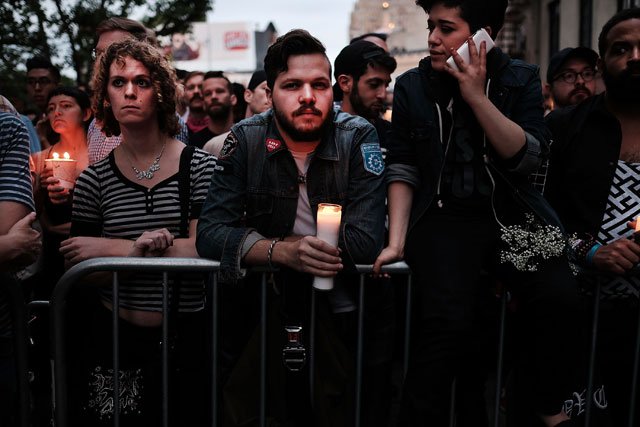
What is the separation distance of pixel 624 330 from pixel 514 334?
0.61 meters

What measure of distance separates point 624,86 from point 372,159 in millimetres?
1447

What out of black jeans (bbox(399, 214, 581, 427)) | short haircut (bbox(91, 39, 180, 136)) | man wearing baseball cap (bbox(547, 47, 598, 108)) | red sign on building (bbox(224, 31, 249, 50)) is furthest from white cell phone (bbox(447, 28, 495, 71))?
red sign on building (bbox(224, 31, 249, 50))

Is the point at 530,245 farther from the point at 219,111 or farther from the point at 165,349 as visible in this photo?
the point at 219,111

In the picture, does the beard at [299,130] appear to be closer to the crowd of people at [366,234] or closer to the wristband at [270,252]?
the crowd of people at [366,234]

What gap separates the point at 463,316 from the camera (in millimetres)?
2877

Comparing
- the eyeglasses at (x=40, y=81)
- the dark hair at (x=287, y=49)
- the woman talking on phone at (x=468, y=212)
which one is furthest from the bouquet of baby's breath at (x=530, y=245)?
the eyeglasses at (x=40, y=81)

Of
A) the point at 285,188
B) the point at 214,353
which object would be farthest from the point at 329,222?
the point at 214,353

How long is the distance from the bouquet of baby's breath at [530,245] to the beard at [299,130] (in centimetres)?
98

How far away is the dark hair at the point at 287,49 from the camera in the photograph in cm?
311

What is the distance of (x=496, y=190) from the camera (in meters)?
3.02

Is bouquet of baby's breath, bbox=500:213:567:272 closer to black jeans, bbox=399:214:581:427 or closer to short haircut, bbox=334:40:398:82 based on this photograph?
black jeans, bbox=399:214:581:427

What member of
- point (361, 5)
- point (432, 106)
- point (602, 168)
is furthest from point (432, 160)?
point (361, 5)

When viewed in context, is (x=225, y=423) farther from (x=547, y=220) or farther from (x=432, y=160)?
(x=547, y=220)

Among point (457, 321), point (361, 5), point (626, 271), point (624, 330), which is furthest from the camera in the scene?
point (361, 5)
